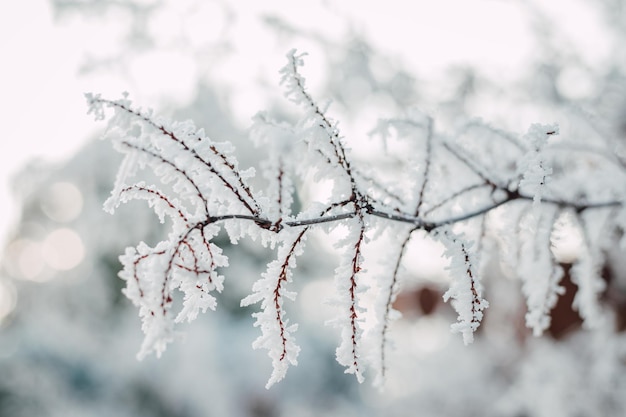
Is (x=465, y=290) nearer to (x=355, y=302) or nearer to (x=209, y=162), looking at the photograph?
(x=355, y=302)

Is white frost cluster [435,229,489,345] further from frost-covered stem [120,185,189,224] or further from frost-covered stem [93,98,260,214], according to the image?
frost-covered stem [120,185,189,224]

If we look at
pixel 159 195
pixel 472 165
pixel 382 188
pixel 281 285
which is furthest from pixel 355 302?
pixel 472 165

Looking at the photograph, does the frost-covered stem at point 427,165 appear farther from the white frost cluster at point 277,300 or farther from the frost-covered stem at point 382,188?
the white frost cluster at point 277,300

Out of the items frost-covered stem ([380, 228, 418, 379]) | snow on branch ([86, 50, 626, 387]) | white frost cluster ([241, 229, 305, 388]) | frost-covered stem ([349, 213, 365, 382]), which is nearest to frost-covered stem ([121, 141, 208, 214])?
snow on branch ([86, 50, 626, 387])

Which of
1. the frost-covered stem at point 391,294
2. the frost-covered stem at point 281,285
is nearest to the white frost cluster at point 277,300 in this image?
the frost-covered stem at point 281,285

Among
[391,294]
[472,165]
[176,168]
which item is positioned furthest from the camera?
[472,165]

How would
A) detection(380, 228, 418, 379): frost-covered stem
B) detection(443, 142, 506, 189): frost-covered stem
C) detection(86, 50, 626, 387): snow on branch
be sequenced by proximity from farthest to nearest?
detection(443, 142, 506, 189): frost-covered stem < detection(380, 228, 418, 379): frost-covered stem < detection(86, 50, 626, 387): snow on branch

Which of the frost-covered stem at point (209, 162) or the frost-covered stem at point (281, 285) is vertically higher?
the frost-covered stem at point (209, 162)

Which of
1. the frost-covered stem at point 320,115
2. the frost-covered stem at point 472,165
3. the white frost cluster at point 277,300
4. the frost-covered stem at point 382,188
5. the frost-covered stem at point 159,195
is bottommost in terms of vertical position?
the white frost cluster at point 277,300

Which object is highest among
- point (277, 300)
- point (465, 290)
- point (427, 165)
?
point (427, 165)

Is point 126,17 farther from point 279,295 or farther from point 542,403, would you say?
point 542,403

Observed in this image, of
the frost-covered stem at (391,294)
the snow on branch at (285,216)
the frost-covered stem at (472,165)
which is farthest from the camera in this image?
the frost-covered stem at (472,165)

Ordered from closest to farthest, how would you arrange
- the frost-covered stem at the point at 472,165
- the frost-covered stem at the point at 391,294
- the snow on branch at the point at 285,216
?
the snow on branch at the point at 285,216 < the frost-covered stem at the point at 391,294 < the frost-covered stem at the point at 472,165

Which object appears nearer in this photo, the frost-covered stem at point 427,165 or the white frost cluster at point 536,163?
the white frost cluster at point 536,163
